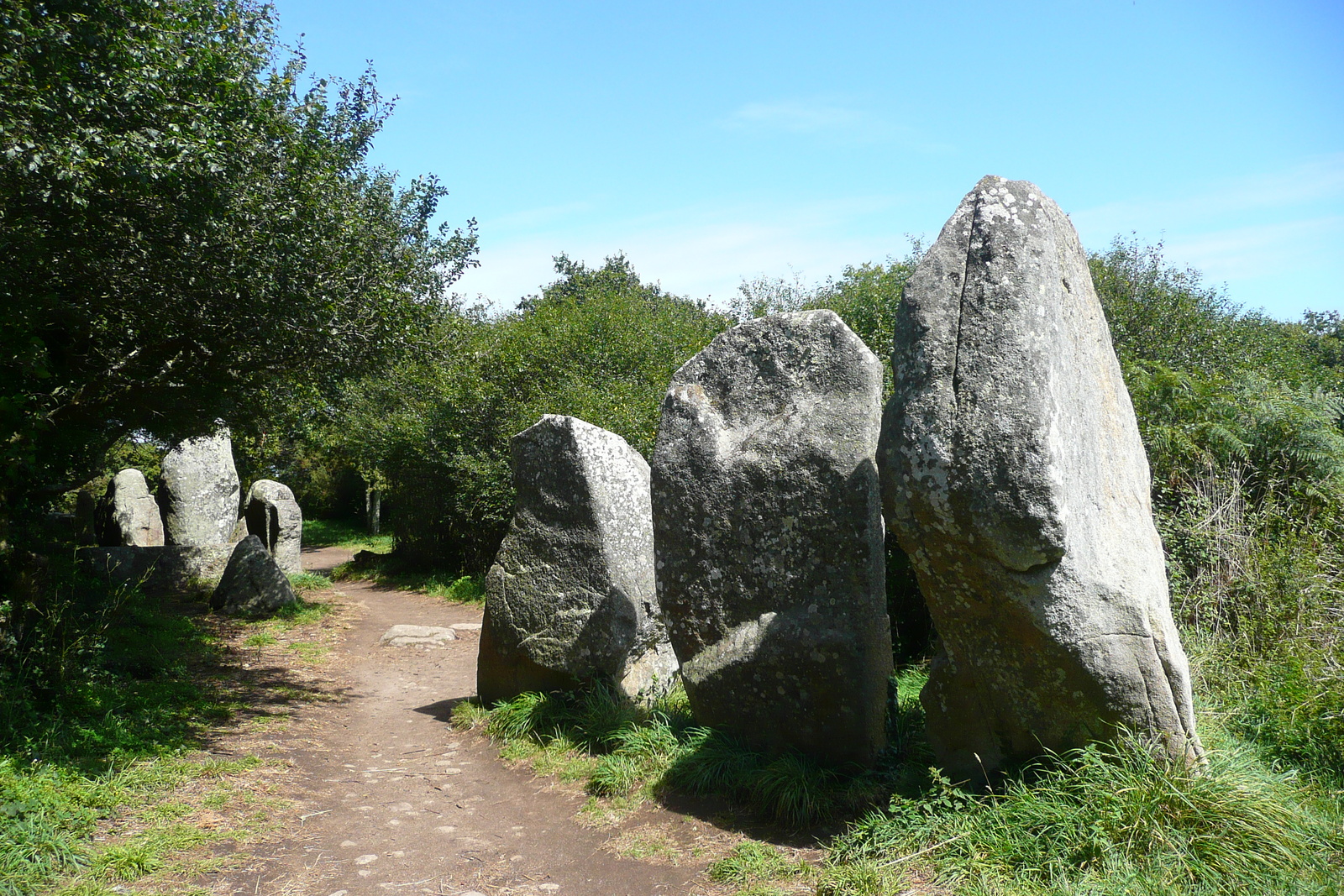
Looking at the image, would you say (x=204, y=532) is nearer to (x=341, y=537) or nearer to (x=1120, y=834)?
(x=341, y=537)

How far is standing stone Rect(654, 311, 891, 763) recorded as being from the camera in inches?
199

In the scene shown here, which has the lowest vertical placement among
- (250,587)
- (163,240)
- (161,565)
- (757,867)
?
(757,867)

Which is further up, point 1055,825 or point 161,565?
point 161,565

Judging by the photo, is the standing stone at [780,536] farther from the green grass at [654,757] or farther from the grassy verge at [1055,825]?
the grassy verge at [1055,825]

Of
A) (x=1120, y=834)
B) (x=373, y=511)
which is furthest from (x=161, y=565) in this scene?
(x=373, y=511)

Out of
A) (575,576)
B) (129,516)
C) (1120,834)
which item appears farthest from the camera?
(129,516)

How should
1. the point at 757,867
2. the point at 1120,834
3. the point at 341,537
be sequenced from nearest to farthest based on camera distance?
the point at 1120,834 < the point at 757,867 < the point at 341,537

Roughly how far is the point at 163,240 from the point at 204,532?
35.2 feet

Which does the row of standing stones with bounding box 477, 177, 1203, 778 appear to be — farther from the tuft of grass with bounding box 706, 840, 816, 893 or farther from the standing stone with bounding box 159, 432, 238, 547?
the standing stone with bounding box 159, 432, 238, 547

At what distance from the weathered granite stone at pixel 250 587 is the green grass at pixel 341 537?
10.4 metres

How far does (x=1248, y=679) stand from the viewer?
5.45 m

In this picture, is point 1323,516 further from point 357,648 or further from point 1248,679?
point 357,648

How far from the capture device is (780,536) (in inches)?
208

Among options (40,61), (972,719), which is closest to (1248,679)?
(972,719)
